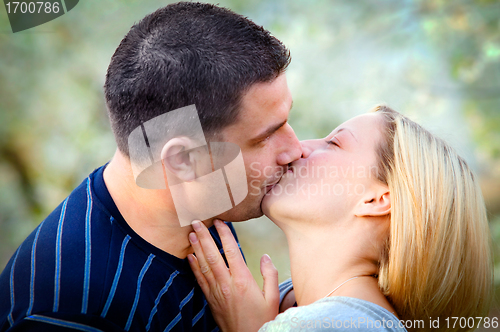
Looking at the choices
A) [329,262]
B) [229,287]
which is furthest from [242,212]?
Result: [329,262]

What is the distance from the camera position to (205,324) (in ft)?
5.52

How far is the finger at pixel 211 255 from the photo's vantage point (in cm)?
157

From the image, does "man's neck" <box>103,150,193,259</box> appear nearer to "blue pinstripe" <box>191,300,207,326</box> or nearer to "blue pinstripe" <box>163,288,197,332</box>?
"blue pinstripe" <box>163,288,197,332</box>

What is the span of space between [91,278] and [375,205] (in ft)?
3.46

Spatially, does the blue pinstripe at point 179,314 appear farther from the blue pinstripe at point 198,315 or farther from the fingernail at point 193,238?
the fingernail at point 193,238

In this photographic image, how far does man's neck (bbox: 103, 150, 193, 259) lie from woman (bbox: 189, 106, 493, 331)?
0.39 feet

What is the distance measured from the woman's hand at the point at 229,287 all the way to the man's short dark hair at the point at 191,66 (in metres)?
0.48

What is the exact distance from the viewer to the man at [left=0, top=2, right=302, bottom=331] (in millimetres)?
1274

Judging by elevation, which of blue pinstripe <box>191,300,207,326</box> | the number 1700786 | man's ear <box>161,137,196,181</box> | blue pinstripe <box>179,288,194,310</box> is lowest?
blue pinstripe <box>191,300,207,326</box>

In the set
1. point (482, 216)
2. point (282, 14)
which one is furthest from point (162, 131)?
point (282, 14)

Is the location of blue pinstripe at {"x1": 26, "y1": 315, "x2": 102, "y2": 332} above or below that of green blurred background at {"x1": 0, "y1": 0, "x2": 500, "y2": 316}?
below

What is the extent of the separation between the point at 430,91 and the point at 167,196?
7.70 feet

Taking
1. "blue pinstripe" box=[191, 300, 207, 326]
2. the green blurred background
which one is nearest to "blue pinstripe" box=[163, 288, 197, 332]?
"blue pinstripe" box=[191, 300, 207, 326]

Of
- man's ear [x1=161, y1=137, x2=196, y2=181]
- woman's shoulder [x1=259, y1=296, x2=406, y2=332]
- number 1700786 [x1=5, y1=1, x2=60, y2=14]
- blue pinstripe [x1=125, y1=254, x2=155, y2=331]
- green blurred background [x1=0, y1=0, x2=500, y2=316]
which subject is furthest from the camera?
green blurred background [x1=0, y1=0, x2=500, y2=316]
